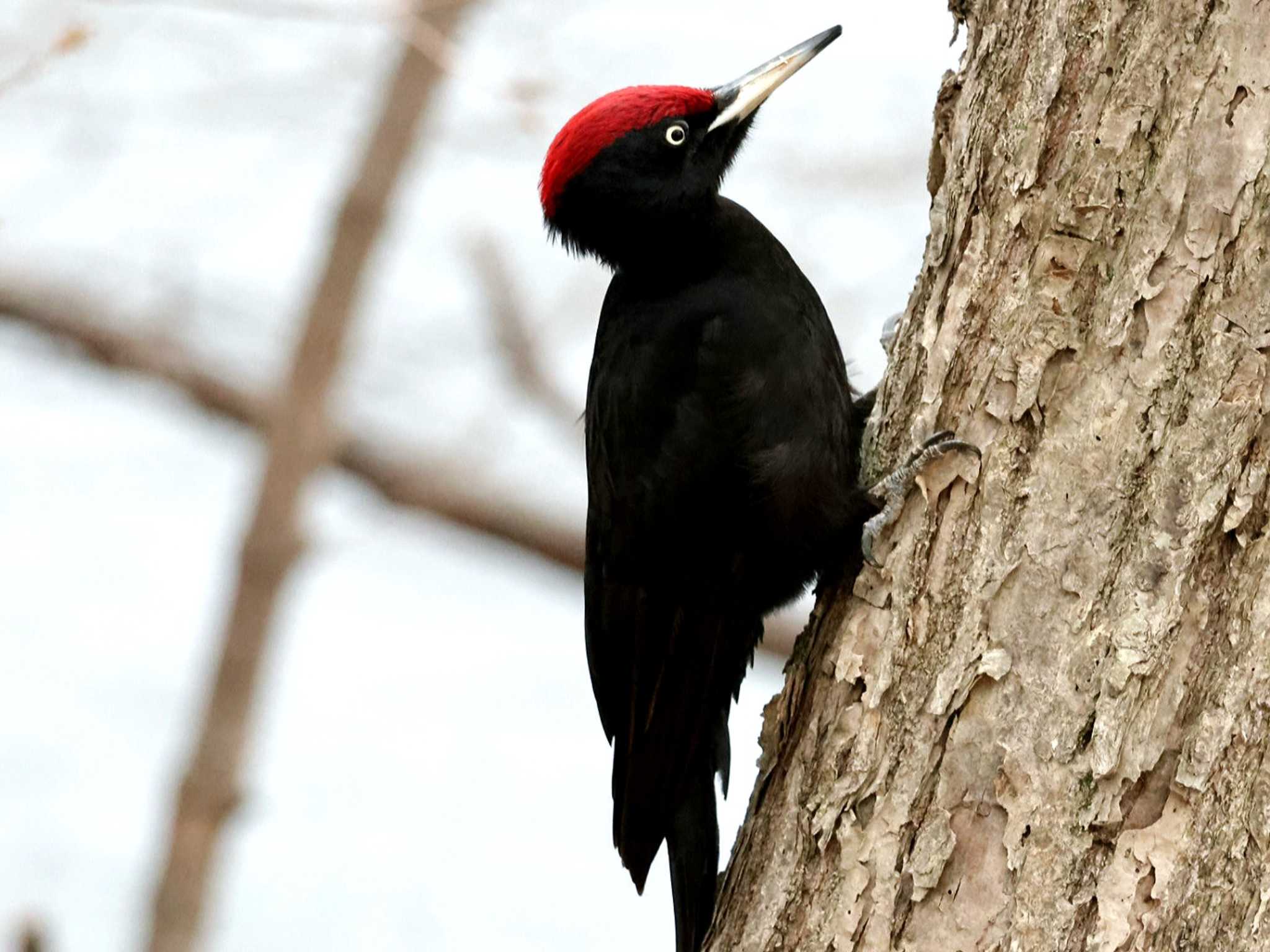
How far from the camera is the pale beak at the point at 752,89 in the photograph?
10.3 ft

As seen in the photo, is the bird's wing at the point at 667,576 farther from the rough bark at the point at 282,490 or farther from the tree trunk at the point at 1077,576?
the rough bark at the point at 282,490

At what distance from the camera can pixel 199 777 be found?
528cm

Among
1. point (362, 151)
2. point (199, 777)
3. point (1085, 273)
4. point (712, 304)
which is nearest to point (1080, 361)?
point (1085, 273)

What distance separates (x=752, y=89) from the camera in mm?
3250

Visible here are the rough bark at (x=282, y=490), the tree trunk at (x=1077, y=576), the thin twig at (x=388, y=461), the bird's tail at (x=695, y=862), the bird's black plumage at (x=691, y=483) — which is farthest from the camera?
the rough bark at (x=282, y=490)

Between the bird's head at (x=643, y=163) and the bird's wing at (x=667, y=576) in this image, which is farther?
the bird's head at (x=643, y=163)

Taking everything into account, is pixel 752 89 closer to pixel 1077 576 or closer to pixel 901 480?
→ pixel 901 480

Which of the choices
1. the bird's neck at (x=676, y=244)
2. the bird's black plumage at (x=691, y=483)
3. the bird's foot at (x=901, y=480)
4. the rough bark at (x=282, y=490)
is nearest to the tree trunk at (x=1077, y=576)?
the bird's foot at (x=901, y=480)

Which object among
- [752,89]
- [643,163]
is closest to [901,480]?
[643,163]

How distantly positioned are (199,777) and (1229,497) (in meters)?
4.17

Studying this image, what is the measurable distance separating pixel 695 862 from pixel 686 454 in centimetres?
76

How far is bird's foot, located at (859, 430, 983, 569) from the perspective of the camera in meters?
2.20

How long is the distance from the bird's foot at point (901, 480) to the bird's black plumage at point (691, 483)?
0.23 m

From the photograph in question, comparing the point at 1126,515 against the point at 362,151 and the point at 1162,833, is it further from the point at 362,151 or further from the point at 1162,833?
the point at 362,151
